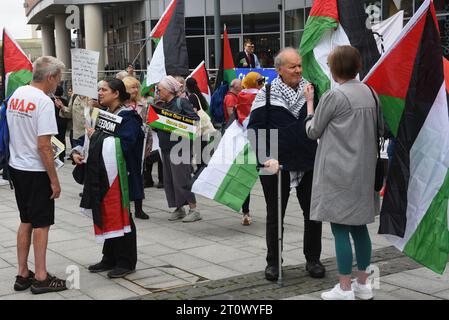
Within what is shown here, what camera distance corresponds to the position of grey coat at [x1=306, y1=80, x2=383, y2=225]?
4453 millimetres

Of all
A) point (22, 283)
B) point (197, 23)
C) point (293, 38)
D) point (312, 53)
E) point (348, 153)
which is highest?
point (197, 23)

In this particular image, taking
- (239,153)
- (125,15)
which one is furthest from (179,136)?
(125,15)

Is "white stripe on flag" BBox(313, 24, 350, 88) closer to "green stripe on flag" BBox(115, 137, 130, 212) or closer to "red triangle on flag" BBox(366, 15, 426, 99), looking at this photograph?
"red triangle on flag" BBox(366, 15, 426, 99)

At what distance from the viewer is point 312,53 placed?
6.18m

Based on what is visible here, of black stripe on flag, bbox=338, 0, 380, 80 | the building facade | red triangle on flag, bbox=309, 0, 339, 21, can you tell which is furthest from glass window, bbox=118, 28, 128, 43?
red triangle on flag, bbox=309, 0, 339, 21

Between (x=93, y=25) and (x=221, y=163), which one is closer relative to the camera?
(x=221, y=163)

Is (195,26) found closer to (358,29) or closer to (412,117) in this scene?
(358,29)

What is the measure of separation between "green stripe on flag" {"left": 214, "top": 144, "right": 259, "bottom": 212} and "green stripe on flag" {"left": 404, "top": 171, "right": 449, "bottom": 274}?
9.08 feet

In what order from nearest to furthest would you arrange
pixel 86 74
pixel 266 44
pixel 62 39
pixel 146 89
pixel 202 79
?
pixel 86 74, pixel 146 89, pixel 202 79, pixel 266 44, pixel 62 39

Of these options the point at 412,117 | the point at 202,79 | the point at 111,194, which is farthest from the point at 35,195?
the point at 202,79

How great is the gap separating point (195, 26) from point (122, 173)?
28.7 meters

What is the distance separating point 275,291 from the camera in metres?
5.03

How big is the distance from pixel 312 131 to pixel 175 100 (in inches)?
143
